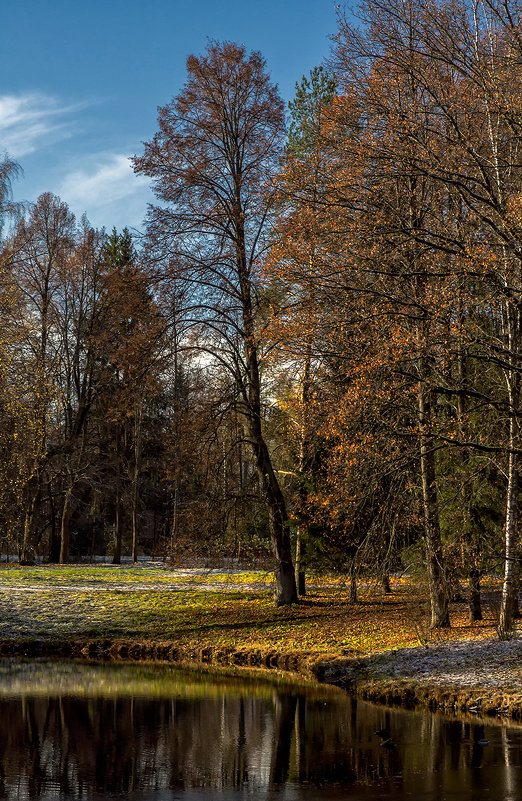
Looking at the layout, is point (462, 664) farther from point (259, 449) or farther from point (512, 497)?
point (259, 449)

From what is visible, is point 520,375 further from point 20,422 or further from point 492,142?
point 20,422

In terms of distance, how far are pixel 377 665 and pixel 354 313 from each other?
648 centimetres

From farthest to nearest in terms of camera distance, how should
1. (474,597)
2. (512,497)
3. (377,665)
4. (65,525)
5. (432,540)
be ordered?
1. (65,525)
2. (474,597)
3. (432,540)
4. (377,665)
5. (512,497)

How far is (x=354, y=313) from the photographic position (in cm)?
1514

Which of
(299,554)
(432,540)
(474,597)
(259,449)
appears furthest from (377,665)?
(259,449)

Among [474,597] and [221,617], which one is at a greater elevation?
[474,597]

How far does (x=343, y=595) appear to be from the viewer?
25.8 metres

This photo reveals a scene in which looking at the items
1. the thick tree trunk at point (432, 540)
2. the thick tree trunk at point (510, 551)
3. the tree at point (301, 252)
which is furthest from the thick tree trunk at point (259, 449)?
the thick tree trunk at point (510, 551)

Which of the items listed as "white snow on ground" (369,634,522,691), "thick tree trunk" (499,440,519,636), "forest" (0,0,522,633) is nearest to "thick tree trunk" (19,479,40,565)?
"forest" (0,0,522,633)

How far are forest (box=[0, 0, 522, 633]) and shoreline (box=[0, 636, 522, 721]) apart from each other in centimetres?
159

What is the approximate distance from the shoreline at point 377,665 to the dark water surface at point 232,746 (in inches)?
23.8

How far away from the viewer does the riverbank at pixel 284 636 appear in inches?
552

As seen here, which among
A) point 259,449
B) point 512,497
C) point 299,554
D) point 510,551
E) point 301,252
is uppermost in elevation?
point 301,252

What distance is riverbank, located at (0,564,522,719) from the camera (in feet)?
46.0
